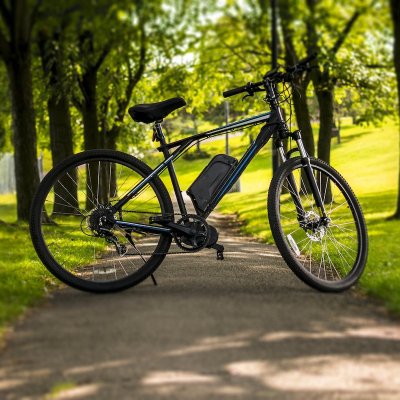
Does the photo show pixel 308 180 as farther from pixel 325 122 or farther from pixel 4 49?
pixel 325 122

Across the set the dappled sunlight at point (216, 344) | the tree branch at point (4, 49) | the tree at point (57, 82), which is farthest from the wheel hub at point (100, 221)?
the tree at point (57, 82)

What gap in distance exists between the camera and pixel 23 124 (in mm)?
12742

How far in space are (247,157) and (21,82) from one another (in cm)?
802

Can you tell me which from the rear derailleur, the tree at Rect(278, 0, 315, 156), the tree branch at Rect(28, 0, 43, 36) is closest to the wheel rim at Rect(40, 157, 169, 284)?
the rear derailleur

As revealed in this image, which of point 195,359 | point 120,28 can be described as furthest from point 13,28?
point 195,359

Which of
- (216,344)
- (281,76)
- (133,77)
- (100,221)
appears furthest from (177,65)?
(216,344)

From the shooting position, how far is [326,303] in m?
4.75

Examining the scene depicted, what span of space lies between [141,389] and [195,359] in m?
0.45

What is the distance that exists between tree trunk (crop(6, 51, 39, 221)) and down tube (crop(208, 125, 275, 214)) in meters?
7.98

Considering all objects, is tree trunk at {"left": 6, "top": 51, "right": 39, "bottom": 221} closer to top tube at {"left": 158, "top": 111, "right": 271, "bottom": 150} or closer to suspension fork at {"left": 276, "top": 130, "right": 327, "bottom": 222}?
top tube at {"left": 158, "top": 111, "right": 271, "bottom": 150}

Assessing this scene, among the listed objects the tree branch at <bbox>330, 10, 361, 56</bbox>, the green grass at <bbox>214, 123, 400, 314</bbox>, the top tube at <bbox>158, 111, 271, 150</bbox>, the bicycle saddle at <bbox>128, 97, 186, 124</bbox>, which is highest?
the tree branch at <bbox>330, 10, 361, 56</bbox>

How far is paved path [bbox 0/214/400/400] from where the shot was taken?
3.12 metres

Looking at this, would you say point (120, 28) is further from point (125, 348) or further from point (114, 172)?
point (125, 348)

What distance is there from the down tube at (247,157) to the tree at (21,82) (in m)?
7.98
